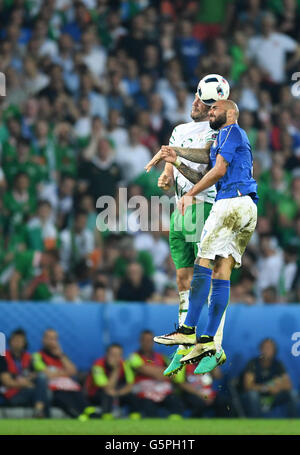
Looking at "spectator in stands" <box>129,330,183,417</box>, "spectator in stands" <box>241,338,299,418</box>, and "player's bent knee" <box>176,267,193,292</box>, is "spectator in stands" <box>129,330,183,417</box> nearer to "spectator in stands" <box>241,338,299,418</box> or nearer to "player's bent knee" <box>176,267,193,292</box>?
"spectator in stands" <box>241,338,299,418</box>

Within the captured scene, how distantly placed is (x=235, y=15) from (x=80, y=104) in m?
5.33

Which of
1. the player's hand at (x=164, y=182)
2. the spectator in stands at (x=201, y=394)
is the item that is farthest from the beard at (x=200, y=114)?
the spectator in stands at (x=201, y=394)

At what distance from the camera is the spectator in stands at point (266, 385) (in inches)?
686

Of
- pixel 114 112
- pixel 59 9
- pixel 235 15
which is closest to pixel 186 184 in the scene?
pixel 114 112

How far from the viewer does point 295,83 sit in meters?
20.9

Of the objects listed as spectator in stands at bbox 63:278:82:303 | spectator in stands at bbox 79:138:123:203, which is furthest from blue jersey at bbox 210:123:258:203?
spectator in stands at bbox 79:138:123:203

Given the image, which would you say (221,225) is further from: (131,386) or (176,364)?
(131,386)

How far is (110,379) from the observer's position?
17.2 m

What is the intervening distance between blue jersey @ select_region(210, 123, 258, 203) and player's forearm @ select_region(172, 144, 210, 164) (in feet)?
0.54

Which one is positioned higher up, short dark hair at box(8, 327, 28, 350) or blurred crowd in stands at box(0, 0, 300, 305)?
blurred crowd in stands at box(0, 0, 300, 305)

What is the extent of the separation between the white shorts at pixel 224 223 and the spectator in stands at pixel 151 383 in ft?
21.2

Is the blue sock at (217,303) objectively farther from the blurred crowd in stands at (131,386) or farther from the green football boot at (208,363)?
the blurred crowd in stands at (131,386)

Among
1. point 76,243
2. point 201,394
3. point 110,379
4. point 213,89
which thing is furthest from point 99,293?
point 213,89

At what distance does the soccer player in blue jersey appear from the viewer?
34.7 ft
